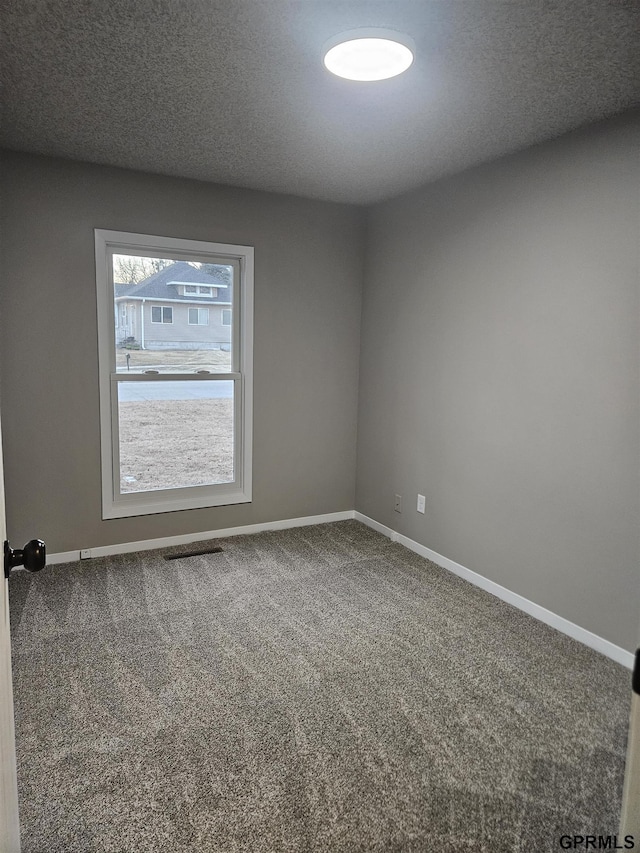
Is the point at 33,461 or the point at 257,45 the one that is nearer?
the point at 257,45

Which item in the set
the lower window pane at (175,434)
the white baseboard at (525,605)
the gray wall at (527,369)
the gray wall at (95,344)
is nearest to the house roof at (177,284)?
the gray wall at (95,344)

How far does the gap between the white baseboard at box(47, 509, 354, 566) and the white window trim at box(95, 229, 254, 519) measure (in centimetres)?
20

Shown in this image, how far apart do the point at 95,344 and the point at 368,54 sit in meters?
2.33

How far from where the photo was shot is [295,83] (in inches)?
89.3

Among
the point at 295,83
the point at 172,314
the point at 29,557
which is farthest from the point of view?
the point at 172,314

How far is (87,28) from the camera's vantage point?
1.90 metres

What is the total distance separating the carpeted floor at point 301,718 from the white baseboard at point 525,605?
6cm

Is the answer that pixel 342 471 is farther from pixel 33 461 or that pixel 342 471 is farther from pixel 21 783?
pixel 21 783

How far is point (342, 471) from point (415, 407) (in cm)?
95

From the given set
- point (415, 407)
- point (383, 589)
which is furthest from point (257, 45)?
point (383, 589)

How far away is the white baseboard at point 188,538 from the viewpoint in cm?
359

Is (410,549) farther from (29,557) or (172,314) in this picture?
(29,557)

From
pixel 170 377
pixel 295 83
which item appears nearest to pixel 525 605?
pixel 170 377

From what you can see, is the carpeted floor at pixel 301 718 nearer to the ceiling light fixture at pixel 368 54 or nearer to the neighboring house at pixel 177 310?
the neighboring house at pixel 177 310
